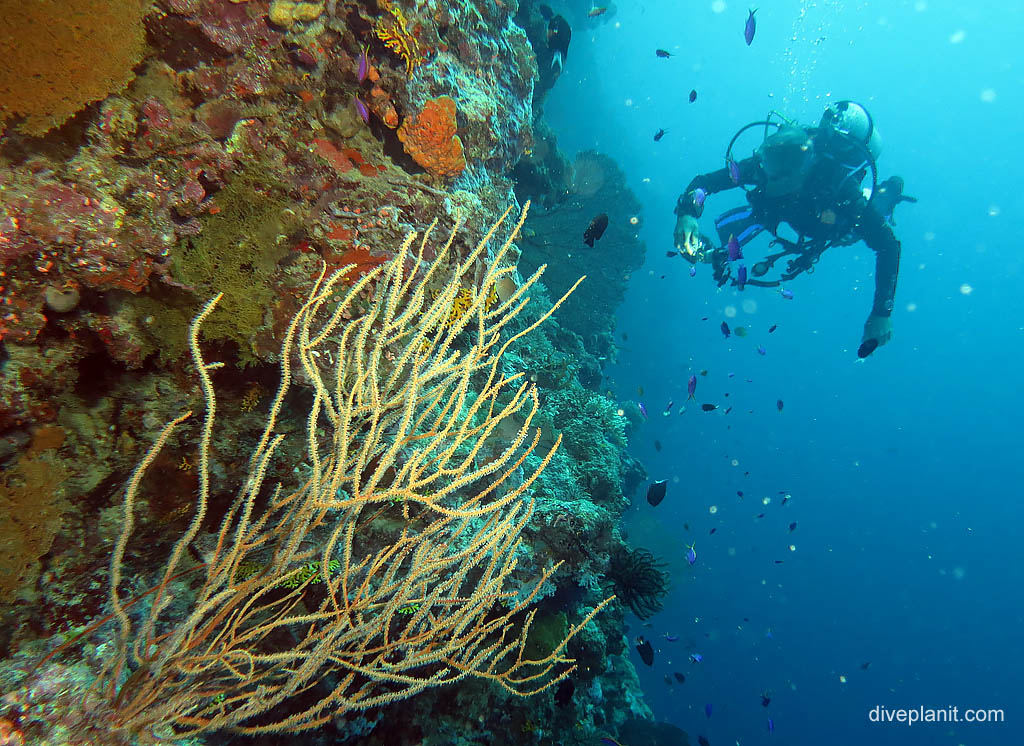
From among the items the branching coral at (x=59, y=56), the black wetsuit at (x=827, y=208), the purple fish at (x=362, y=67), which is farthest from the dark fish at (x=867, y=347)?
the branching coral at (x=59, y=56)

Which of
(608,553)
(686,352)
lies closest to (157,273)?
(608,553)

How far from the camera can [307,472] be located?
8.74 feet

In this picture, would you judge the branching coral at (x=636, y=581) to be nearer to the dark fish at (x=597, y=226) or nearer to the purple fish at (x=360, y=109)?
the dark fish at (x=597, y=226)

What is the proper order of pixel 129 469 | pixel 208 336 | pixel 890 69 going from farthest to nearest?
pixel 890 69 < pixel 208 336 < pixel 129 469

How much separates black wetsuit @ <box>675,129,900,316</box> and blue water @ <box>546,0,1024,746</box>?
14297mm

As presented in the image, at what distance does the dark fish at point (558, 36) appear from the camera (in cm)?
771

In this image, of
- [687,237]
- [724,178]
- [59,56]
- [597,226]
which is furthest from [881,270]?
[59,56]

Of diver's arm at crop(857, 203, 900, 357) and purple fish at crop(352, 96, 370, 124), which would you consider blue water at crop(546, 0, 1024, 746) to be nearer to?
diver's arm at crop(857, 203, 900, 357)

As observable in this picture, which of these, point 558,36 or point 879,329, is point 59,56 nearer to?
point 558,36

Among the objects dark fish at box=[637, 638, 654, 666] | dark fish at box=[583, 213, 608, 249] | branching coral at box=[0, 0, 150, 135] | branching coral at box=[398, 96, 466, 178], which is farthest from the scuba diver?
branching coral at box=[0, 0, 150, 135]

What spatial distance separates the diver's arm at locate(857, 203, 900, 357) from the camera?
765cm

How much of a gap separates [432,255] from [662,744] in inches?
476

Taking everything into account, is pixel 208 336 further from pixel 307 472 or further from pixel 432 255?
pixel 432 255

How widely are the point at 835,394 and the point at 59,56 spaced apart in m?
85.5
